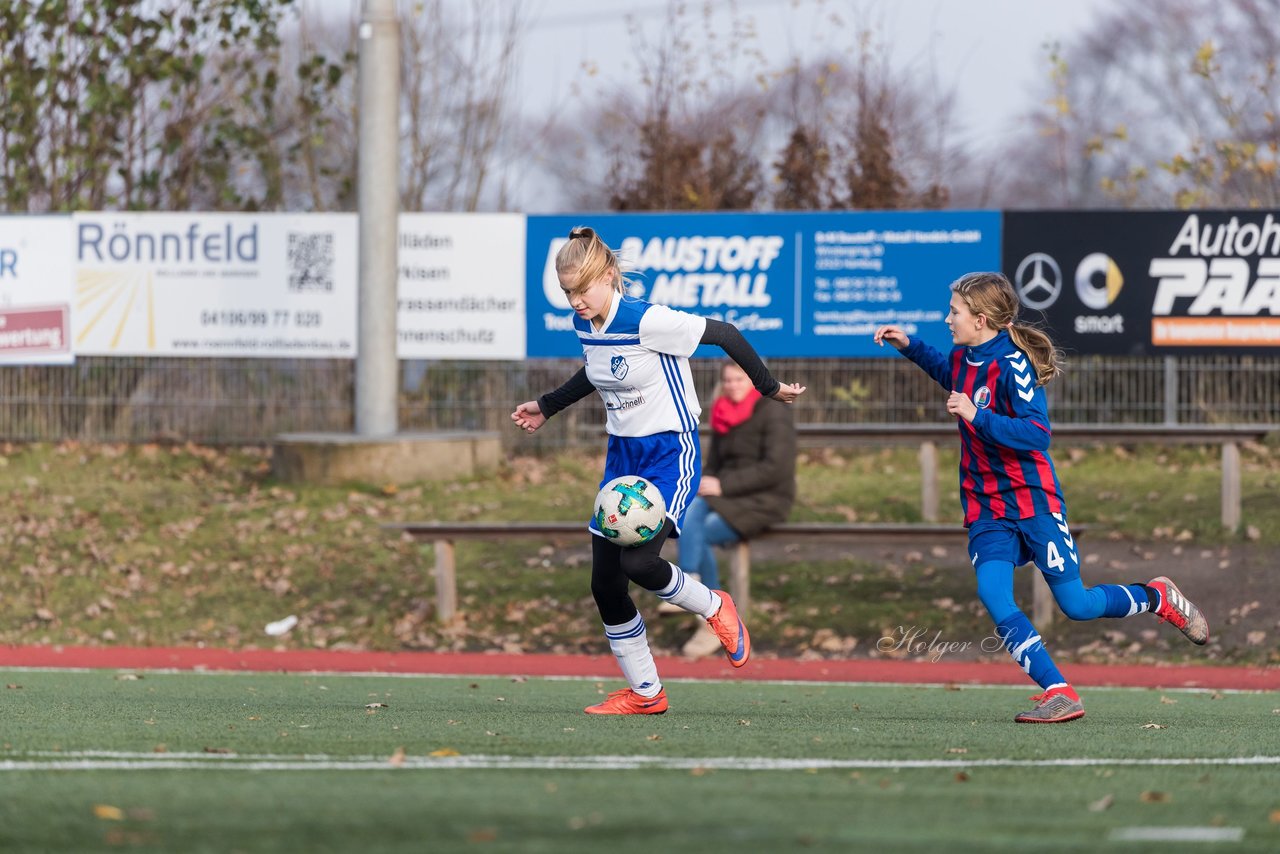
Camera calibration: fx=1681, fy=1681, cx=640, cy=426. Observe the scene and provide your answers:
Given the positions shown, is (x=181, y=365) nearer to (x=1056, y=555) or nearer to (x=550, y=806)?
(x=1056, y=555)

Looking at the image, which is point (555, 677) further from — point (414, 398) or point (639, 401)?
point (414, 398)

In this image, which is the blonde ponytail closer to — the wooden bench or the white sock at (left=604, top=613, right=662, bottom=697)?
the white sock at (left=604, top=613, right=662, bottom=697)

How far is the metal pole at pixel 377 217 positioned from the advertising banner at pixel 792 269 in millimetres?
1272

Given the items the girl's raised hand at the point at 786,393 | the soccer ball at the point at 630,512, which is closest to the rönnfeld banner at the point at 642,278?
the girl's raised hand at the point at 786,393

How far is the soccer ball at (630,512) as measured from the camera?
6.16 m

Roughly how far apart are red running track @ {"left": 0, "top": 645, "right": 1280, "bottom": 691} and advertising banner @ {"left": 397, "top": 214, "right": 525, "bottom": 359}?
4712mm

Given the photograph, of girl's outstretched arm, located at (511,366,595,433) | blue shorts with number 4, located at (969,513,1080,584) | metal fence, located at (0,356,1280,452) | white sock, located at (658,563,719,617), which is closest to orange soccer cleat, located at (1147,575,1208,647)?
blue shorts with number 4, located at (969,513,1080,584)

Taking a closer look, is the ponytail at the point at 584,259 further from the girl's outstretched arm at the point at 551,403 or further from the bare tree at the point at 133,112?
the bare tree at the point at 133,112

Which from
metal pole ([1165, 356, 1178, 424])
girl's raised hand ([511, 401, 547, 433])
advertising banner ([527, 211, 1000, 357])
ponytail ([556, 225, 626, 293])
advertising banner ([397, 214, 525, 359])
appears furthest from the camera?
advertising banner ([397, 214, 525, 359])

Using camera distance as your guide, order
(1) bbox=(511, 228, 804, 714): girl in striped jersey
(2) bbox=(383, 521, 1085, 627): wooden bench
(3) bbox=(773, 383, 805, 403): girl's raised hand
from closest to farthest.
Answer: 1. (1) bbox=(511, 228, 804, 714): girl in striped jersey
2. (3) bbox=(773, 383, 805, 403): girl's raised hand
3. (2) bbox=(383, 521, 1085, 627): wooden bench

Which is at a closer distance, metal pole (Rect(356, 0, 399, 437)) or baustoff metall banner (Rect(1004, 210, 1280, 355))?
baustoff metall banner (Rect(1004, 210, 1280, 355))

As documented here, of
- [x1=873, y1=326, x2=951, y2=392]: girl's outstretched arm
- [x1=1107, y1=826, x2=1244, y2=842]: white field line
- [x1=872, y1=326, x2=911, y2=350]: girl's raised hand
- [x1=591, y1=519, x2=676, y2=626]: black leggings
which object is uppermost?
[x1=872, y1=326, x2=911, y2=350]: girl's raised hand

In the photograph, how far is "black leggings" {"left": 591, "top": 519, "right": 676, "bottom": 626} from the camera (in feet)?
20.6

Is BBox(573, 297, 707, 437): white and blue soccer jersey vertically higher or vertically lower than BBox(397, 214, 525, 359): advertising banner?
lower
